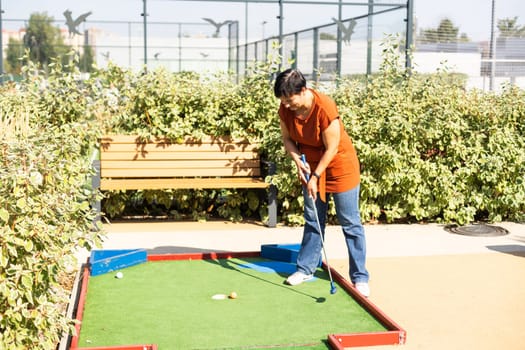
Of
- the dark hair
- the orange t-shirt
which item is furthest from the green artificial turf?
the dark hair

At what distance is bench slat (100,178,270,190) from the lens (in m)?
7.69

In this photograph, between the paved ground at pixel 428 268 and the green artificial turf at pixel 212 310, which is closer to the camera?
the green artificial turf at pixel 212 310

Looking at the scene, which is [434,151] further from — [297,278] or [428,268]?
[297,278]

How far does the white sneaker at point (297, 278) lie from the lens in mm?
5570

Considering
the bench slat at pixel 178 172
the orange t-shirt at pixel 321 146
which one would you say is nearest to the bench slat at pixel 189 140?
the bench slat at pixel 178 172

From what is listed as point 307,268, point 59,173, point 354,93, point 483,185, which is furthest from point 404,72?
point 59,173

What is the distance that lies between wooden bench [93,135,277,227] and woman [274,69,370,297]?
232cm

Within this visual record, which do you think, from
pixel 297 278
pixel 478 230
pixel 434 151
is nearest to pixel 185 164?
pixel 434 151

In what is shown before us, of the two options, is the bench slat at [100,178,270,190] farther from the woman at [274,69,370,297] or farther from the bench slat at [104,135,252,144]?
the woman at [274,69,370,297]

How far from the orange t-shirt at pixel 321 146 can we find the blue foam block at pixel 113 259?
182 centimetres

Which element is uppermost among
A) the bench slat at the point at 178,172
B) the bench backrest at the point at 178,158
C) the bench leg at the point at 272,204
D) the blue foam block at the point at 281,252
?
the bench backrest at the point at 178,158

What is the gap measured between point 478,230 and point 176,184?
336 cm

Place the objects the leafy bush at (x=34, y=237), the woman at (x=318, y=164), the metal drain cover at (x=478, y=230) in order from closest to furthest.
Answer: the leafy bush at (x=34, y=237) → the woman at (x=318, y=164) → the metal drain cover at (x=478, y=230)

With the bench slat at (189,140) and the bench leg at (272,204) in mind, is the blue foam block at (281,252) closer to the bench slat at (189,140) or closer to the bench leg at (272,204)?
the bench leg at (272,204)
